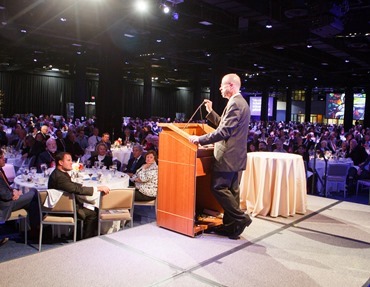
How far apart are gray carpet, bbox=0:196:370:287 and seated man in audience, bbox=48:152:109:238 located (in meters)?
1.32

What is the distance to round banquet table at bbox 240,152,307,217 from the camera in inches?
169

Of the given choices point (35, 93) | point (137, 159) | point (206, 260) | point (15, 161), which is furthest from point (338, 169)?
point (35, 93)

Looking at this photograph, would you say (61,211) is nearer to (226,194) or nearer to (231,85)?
(226,194)

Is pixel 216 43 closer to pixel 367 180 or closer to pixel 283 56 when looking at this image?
pixel 283 56

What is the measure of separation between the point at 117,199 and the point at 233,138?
2072mm

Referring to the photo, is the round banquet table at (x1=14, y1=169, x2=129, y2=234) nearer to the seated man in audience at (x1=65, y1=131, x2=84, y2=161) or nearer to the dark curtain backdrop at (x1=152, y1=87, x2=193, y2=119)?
the seated man in audience at (x1=65, y1=131, x2=84, y2=161)

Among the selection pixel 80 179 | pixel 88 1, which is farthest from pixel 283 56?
pixel 80 179

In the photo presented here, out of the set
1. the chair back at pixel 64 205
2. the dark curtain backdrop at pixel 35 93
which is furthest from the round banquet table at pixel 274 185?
the dark curtain backdrop at pixel 35 93

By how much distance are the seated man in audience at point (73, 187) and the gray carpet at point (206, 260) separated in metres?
1.32

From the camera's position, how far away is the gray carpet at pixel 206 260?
110 inches

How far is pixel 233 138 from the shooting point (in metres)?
3.45

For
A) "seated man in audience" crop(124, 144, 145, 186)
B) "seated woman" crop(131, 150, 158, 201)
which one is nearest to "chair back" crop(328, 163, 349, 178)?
"seated man in audience" crop(124, 144, 145, 186)

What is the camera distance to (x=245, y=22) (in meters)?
12.4

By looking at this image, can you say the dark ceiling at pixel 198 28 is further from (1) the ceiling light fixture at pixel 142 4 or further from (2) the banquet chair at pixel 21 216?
(2) the banquet chair at pixel 21 216
